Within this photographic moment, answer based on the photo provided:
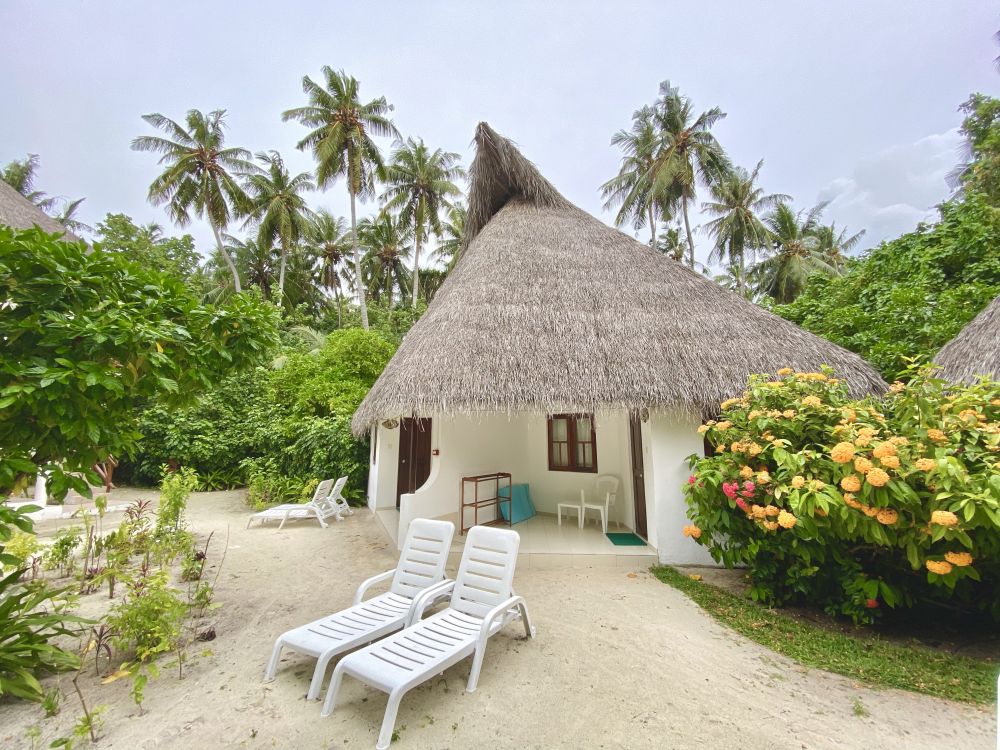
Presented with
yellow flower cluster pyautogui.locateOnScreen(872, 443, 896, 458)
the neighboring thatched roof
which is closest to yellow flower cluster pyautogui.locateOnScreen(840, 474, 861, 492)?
yellow flower cluster pyautogui.locateOnScreen(872, 443, 896, 458)

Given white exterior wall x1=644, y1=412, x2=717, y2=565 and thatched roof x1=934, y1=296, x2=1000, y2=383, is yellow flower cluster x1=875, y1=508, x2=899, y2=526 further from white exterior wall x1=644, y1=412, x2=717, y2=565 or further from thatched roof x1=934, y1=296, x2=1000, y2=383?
thatched roof x1=934, y1=296, x2=1000, y2=383

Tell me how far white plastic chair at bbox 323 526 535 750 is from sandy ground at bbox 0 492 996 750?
0.77 ft

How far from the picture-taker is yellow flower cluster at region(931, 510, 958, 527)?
257 centimetres

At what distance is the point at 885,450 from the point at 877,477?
248mm

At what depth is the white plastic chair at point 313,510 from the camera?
25.1 ft

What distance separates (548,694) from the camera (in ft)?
8.98

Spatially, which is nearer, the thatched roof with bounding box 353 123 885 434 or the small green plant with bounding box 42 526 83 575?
the small green plant with bounding box 42 526 83 575

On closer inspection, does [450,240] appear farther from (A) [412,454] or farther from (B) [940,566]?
(B) [940,566]

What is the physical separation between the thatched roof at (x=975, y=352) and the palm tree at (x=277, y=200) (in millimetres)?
22135

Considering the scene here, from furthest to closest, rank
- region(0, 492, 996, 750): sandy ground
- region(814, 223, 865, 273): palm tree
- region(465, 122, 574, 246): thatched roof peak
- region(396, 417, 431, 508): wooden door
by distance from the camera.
Result: region(814, 223, 865, 273): palm tree → region(465, 122, 574, 246): thatched roof peak → region(396, 417, 431, 508): wooden door → region(0, 492, 996, 750): sandy ground

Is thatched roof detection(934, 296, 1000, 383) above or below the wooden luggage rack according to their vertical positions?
above

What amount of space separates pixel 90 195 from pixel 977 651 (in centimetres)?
3085

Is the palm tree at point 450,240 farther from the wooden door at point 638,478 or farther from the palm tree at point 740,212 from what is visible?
the wooden door at point 638,478

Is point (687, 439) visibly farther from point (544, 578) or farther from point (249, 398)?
point (249, 398)
